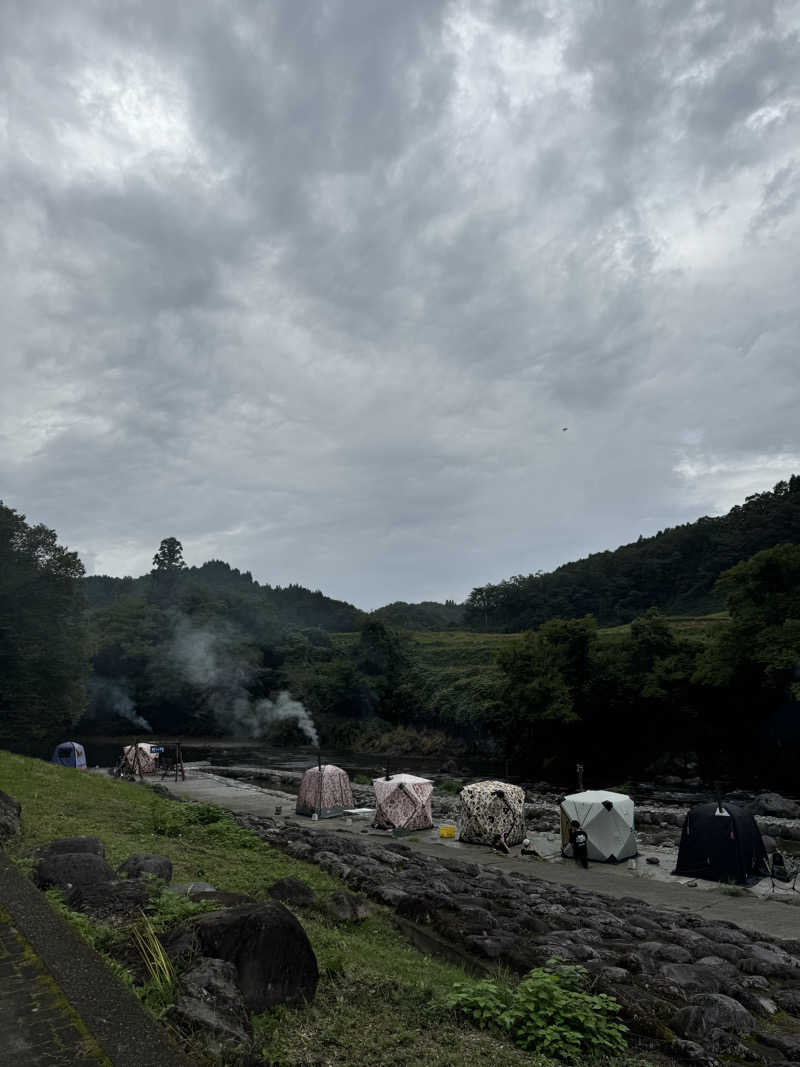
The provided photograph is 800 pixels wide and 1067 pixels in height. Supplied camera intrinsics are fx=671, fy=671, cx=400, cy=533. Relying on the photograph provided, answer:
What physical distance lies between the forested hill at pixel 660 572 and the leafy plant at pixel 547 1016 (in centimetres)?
7099

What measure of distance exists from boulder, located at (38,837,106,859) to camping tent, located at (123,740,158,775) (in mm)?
32142

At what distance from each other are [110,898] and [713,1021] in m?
7.20

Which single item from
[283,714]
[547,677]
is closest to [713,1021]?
[547,677]

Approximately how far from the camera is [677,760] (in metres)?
44.8

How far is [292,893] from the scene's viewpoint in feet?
33.2

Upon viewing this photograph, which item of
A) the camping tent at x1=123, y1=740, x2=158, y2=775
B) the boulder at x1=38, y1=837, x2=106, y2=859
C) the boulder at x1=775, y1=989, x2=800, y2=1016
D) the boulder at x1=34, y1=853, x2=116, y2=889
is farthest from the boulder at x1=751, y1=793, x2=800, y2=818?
the camping tent at x1=123, y1=740, x2=158, y2=775

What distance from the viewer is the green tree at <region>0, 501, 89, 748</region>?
147 ft

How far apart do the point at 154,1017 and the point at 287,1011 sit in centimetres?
135

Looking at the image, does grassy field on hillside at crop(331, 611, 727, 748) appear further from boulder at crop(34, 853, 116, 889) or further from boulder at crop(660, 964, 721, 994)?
boulder at crop(34, 853, 116, 889)

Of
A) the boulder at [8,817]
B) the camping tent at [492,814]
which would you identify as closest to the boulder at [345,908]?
the boulder at [8,817]

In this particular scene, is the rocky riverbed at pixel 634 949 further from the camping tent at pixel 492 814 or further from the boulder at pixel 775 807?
the boulder at pixel 775 807

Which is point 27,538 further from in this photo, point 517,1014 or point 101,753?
point 517,1014

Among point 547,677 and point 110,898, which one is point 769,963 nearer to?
point 110,898

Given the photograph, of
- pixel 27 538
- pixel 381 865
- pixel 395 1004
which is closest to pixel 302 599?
pixel 27 538
